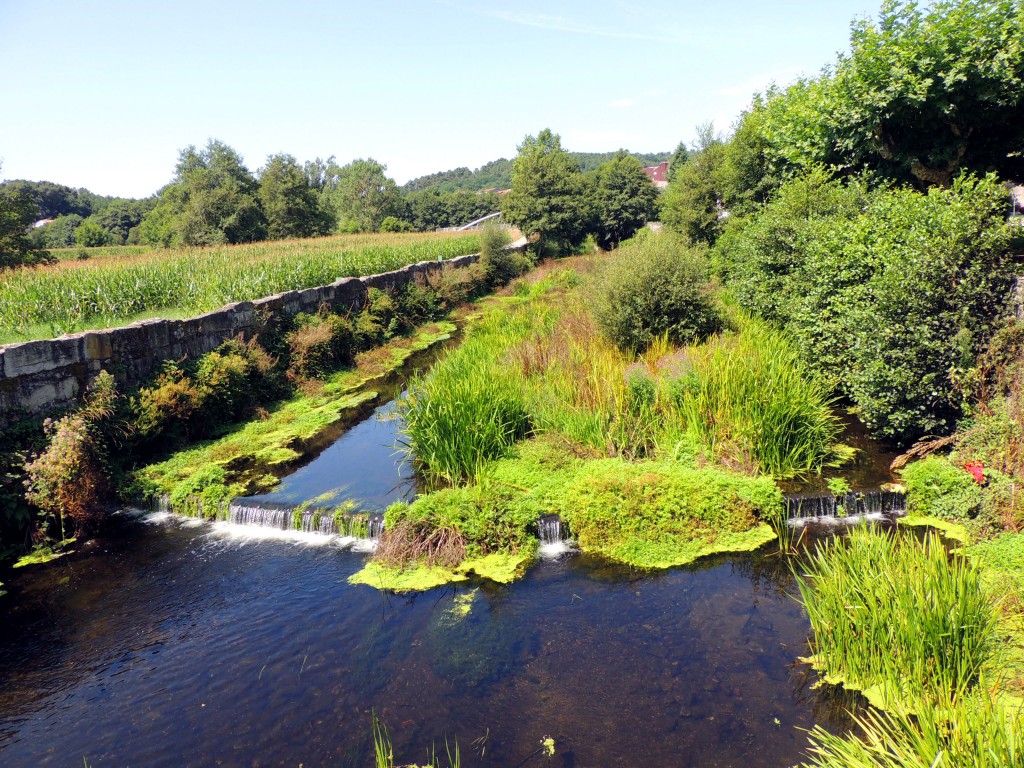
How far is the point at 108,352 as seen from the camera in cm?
963

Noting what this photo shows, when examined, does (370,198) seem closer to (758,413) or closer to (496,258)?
(496,258)

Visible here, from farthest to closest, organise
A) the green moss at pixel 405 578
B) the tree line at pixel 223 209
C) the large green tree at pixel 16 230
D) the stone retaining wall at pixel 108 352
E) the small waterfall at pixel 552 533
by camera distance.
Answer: the tree line at pixel 223 209
the large green tree at pixel 16 230
the stone retaining wall at pixel 108 352
the small waterfall at pixel 552 533
the green moss at pixel 405 578

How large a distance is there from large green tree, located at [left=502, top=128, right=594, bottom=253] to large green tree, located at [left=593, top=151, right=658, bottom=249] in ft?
21.2

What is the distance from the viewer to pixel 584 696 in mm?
4855

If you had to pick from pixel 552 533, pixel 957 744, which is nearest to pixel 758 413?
pixel 552 533

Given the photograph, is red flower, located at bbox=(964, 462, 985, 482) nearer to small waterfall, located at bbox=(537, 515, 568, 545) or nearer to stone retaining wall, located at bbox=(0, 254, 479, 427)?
small waterfall, located at bbox=(537, 515, 568, 545)

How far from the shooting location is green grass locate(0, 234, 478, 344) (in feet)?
35.9

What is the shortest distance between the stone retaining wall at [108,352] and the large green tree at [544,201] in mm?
22757

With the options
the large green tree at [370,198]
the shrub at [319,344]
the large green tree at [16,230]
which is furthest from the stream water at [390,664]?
the large green tree at [370,198]

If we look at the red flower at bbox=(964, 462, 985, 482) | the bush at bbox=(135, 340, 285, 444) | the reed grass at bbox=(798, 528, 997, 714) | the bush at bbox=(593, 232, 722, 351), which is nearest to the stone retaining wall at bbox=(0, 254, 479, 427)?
the bush at bbox=(135, 340, 285, 444)

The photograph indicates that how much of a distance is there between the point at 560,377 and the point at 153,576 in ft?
20.2

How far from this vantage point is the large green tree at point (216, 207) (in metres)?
33.0

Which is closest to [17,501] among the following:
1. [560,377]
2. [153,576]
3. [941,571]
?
[153,576]

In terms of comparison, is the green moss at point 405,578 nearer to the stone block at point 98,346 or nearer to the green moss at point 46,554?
the green moss at point 46,554
